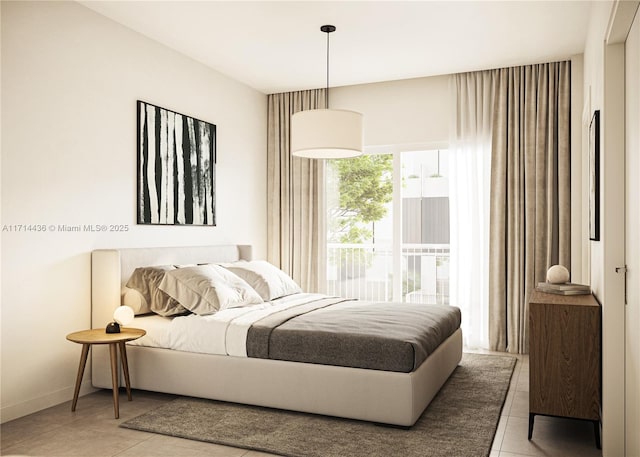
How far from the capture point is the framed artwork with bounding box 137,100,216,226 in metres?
4.30

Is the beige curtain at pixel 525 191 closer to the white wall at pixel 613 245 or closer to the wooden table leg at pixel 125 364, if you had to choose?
the white wall at pixel 613 245

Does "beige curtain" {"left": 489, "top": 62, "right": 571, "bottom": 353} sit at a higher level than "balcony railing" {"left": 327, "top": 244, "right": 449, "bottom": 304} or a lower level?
higher

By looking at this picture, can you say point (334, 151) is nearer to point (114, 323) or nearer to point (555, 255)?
point (114, 323)

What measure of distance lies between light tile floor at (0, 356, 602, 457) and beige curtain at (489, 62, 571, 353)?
168 centimetres

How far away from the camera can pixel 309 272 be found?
232 inches

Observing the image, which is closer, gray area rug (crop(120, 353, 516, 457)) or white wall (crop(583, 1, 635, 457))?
white wall (crop(583, 1, 635, 457))

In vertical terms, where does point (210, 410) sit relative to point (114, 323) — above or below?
below

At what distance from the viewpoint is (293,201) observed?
19.6 feet

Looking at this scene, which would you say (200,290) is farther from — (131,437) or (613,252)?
(613,252)

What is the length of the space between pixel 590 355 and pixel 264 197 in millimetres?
3946

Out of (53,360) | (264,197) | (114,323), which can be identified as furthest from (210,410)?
(264,197)

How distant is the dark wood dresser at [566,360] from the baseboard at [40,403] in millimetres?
2791

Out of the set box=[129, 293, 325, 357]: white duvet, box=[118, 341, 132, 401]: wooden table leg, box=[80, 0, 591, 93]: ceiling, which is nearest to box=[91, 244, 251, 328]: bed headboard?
box=[129, 293, 325, 357]: white duvet

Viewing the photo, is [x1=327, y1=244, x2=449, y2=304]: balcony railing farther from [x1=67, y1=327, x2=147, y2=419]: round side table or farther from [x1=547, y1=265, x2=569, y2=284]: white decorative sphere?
[x1=67, y1=327, x2=147, y2=419]: round side table
